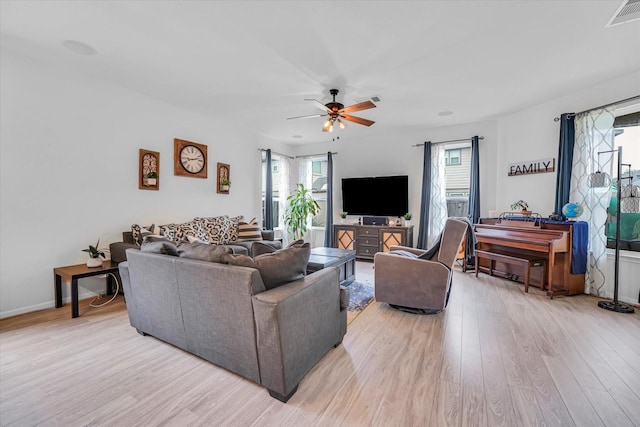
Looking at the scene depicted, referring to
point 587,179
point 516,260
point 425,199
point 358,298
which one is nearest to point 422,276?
point 358,298

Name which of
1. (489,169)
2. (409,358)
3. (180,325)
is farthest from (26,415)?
(489,169)

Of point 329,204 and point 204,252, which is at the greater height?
point 329,204

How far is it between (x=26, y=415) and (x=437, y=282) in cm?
310

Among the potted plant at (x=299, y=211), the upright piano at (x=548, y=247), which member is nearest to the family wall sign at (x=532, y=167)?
the upright piano at (x=548, y=247)

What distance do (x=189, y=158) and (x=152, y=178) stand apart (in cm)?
74

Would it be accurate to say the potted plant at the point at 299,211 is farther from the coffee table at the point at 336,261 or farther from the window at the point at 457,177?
the window at the point at 457,177

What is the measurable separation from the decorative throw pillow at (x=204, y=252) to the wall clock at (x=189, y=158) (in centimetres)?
273

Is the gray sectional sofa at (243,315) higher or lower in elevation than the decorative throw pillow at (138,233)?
lower

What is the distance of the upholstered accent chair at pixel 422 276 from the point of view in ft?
8.93

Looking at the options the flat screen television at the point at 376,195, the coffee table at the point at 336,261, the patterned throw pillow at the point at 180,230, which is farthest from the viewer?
the flat screen television at the point at 376,195

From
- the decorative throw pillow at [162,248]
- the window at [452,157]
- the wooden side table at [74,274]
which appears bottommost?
the wooden side table at [74,274]

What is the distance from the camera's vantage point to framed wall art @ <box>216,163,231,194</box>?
16.2ft

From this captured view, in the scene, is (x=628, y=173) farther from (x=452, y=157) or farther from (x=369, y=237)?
(x=369, y=237)

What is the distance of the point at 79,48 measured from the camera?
262 cm
